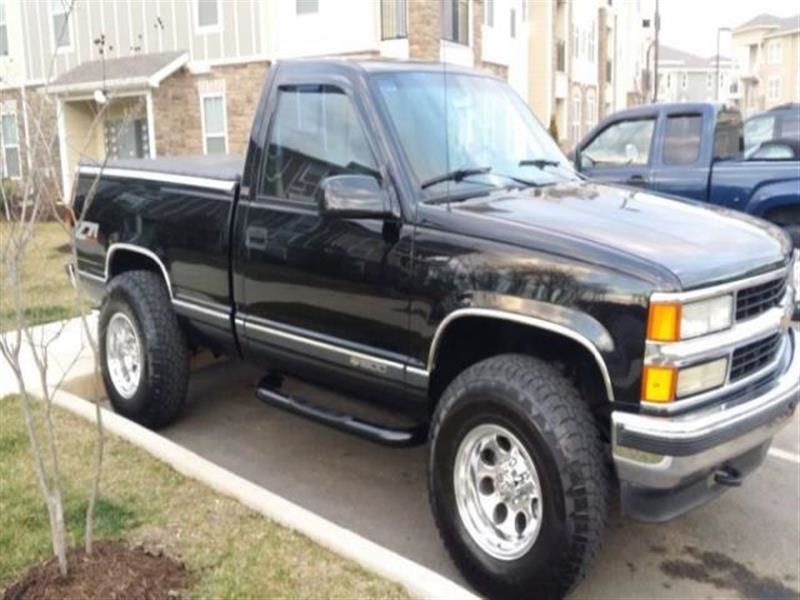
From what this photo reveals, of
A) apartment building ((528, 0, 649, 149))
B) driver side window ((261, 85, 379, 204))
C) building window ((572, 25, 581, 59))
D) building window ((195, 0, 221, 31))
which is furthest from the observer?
building window ((572, 25, 581, 59))

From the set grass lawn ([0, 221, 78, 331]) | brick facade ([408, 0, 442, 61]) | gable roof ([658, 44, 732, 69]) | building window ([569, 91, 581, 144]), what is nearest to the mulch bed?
grass lawn ([0, 221, 78, 331])

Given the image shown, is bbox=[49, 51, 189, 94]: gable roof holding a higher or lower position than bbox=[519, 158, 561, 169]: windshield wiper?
higher

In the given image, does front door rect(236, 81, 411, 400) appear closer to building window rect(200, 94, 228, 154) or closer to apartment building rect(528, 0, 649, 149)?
building window rect(200, 94, 228, 154)

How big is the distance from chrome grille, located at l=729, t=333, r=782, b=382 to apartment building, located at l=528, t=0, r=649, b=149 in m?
24.0

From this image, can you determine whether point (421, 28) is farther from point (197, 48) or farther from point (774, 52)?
point (774, 52)

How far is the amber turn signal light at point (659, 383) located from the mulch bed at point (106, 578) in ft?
6.28

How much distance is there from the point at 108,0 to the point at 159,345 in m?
16.4

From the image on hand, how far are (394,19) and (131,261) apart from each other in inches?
491

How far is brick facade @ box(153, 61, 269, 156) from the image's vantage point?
1761 cm

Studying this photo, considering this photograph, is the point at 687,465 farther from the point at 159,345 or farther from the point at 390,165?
the point at 159,345

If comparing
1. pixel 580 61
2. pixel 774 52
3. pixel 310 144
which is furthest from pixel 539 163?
pixel 774 52

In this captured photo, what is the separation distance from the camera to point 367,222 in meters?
3.98

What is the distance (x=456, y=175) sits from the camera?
161 inches

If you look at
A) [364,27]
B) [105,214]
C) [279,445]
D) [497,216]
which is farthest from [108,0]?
[497,216]
